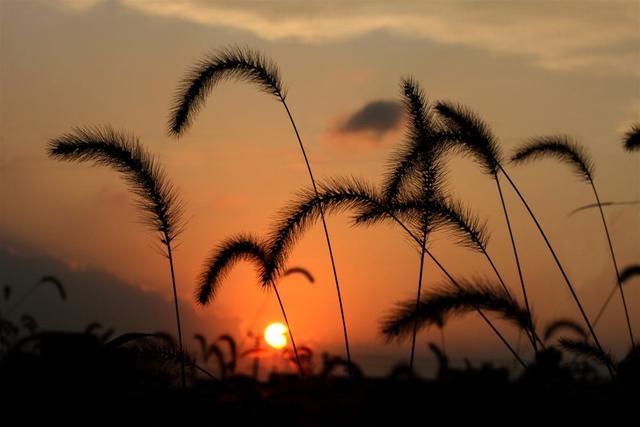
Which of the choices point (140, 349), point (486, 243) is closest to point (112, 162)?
point (140, 349)

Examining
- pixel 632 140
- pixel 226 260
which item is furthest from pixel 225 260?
pixel 632 140

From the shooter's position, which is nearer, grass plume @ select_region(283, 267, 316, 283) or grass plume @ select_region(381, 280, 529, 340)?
grass plume @ select_region(381, 280, 529, 340)

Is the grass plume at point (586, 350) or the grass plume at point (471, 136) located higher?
the grass plume at point (471, 136)

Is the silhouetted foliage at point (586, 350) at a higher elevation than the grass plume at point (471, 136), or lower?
lower

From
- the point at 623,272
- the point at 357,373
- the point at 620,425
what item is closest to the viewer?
the point at 620,425

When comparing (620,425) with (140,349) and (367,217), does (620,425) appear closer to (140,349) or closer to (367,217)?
(367,217)

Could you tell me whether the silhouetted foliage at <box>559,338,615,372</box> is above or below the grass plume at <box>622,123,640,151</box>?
below

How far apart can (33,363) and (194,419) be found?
1775 mm

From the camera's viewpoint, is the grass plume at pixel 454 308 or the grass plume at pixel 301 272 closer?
the grass plume at pixel 454 308

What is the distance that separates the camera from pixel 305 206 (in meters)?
8.48

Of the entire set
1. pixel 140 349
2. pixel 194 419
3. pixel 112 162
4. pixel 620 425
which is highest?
pixel 112 162

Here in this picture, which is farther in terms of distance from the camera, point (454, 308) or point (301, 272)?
point (301, 272)

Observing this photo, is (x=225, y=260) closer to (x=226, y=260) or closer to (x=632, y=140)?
(x=226, y=260)

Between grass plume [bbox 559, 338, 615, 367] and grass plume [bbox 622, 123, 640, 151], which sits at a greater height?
grass plume [bbox 622, 123, 640, 151]
